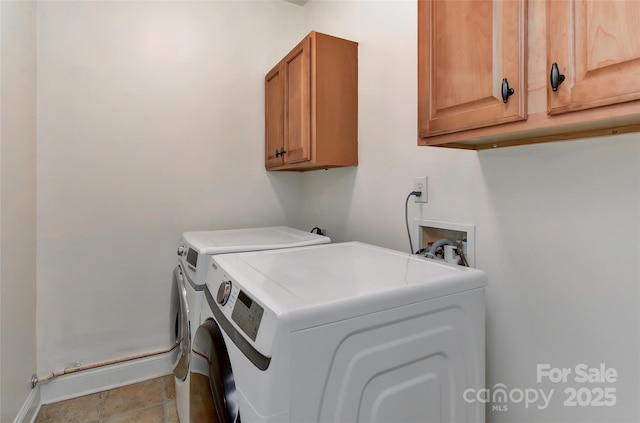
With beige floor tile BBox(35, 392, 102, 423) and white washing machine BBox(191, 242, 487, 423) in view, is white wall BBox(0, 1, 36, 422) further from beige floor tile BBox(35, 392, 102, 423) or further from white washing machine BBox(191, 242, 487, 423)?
white washing machine BBox(191, 242, 487, 423)

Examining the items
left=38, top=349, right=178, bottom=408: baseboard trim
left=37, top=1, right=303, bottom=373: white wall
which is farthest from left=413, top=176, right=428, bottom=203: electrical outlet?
left=38, top=349, right=178, bottom=408: baseboard trim

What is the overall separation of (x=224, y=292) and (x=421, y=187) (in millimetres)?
959

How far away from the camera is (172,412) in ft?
6.00

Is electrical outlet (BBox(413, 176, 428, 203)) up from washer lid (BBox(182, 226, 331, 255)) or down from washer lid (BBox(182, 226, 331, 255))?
up

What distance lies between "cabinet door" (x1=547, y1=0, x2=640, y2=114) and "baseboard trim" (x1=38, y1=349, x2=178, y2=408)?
2114mm

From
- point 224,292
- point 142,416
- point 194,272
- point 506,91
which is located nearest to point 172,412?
point 142,416

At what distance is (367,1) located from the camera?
1.81 metres

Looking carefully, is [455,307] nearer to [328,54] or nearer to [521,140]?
[521,140]

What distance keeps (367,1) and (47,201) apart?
6.95 ft

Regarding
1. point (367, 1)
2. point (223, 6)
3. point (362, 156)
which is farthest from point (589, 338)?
point (223, 6)

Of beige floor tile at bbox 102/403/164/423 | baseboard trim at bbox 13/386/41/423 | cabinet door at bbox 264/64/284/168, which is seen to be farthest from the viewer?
cabinet door at bbox 264/64/284/168

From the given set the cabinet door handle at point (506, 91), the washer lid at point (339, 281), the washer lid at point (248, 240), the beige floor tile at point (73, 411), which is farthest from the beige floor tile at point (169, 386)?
the cabinet door handle at point (506, 91)

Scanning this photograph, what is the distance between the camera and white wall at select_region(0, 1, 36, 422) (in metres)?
1.46

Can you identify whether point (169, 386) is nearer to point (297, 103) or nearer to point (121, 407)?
point (121, 407)
